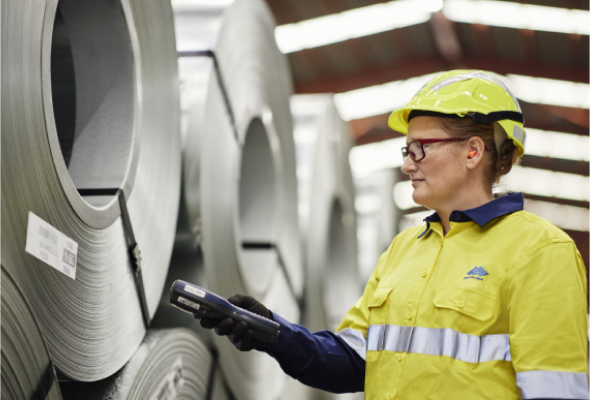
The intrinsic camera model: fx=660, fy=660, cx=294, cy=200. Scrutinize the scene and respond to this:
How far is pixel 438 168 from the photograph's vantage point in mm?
1530

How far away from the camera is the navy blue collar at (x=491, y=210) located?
1.46 metres

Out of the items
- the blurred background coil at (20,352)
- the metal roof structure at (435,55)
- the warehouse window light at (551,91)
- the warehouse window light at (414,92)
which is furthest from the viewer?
the warehouse window light at (414,92)

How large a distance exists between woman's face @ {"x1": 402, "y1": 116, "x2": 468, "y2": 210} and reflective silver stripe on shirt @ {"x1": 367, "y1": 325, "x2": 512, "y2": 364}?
32 cm

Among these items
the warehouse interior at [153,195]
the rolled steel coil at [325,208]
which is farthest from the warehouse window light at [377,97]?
the warehouse interior at [153,195]

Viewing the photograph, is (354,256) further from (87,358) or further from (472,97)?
(87,358)

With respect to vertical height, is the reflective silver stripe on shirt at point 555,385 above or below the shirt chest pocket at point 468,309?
below

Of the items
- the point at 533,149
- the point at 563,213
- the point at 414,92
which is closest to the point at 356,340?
the point at 414,92

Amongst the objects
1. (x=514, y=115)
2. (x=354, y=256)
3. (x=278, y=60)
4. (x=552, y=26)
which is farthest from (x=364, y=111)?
(x=514, y=115)

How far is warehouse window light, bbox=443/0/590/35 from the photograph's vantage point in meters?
8.82

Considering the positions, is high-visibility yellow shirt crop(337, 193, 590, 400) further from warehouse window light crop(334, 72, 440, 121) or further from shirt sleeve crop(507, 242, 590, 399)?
warehouse window light crop(334, 72, 440, 121)

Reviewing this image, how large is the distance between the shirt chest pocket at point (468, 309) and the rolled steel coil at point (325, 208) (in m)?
1.56

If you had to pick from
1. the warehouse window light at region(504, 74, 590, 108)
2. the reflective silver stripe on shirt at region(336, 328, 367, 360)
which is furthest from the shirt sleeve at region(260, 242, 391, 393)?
the warehouse window light at region(504, 74, 590, 108)

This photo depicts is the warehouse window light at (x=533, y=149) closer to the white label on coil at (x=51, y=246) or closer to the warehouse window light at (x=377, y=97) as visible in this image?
the warehouse window light at (x=377, y=97)

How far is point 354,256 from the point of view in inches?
161
